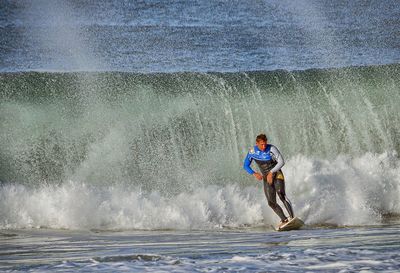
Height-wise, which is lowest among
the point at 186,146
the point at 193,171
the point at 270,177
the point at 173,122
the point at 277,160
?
the point at 270,177

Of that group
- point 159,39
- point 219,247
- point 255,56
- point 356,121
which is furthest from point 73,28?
point 219,247

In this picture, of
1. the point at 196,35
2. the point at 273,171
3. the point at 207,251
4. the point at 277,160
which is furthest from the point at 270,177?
the point at 196,35

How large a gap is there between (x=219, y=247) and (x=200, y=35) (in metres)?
24.0

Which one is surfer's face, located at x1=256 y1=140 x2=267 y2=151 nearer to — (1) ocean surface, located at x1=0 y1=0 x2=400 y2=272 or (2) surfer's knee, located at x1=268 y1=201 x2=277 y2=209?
(2) surfer's knee, located at x1=268 y1=201 x2=277 y2=209

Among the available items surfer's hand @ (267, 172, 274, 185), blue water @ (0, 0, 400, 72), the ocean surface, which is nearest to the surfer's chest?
surfer's hand @ (267, 172, 274, 185)

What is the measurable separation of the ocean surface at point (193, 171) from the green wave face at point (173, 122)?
33 mm

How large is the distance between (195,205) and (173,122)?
3864 millimetres

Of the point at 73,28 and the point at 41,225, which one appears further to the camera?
the point at 73,28

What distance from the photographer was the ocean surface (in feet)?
36.0

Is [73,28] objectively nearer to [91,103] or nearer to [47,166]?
[91,103]

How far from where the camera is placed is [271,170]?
1431 centimetres

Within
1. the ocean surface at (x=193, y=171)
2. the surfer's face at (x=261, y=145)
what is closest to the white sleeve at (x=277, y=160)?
the surfer's face at (x=261, y=145)

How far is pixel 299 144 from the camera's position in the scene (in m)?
18.4

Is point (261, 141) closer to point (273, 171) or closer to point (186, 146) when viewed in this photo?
point (273, 171)
